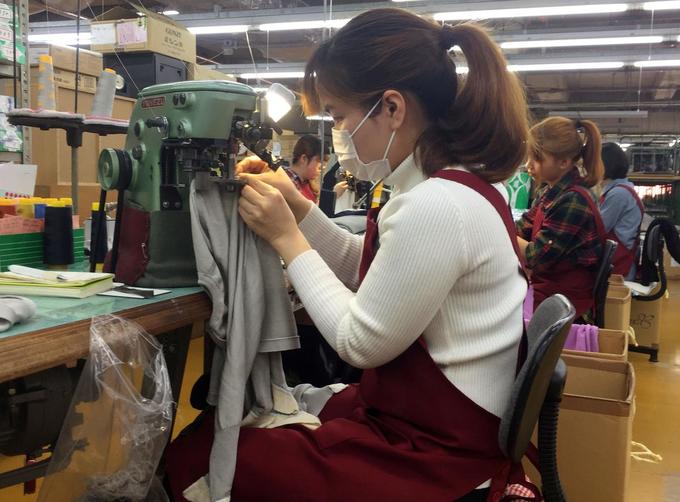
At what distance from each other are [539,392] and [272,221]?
20.7 inches

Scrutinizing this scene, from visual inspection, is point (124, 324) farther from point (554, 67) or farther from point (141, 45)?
point (554, 67)

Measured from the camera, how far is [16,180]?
1.75 meters

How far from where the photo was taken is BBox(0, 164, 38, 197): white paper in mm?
1709

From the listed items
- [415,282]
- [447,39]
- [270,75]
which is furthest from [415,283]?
[270,75]

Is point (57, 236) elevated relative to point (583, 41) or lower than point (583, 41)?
lower

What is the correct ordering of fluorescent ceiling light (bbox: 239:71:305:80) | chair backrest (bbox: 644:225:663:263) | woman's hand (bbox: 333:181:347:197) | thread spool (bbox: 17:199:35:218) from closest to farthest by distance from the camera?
1. thread spool (bbox: 17:199:35:218)
2. woman's hand (bbox: 333:181:347:197)
3. chair backrest (bbox: 644:225:663:263)
4. fluorescent ceiling light (bbox: 239:71:305:80)

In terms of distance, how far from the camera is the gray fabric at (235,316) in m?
1.01

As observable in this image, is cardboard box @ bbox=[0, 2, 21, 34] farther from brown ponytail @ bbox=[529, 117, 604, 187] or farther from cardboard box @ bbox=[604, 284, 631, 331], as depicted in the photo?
cardboard box @ bbox=[604, 284, 631, 331]

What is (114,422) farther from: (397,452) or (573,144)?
(573,144)

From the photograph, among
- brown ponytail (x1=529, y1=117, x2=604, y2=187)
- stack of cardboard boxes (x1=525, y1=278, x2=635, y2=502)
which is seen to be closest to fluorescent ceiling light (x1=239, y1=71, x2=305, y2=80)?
brown ponytail (x1=529, y1=117, x2=604, y2=187)

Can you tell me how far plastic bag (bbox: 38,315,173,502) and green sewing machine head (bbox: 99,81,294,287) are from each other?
0.27 meters

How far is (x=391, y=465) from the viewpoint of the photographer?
0.98 m

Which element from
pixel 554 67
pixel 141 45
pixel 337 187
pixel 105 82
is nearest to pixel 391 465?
pixel 105 82

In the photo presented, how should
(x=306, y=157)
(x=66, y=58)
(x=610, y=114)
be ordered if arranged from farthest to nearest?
1. (x=610, y=114)
2. (x=306, y=157)
3. (x=66, y=58)
